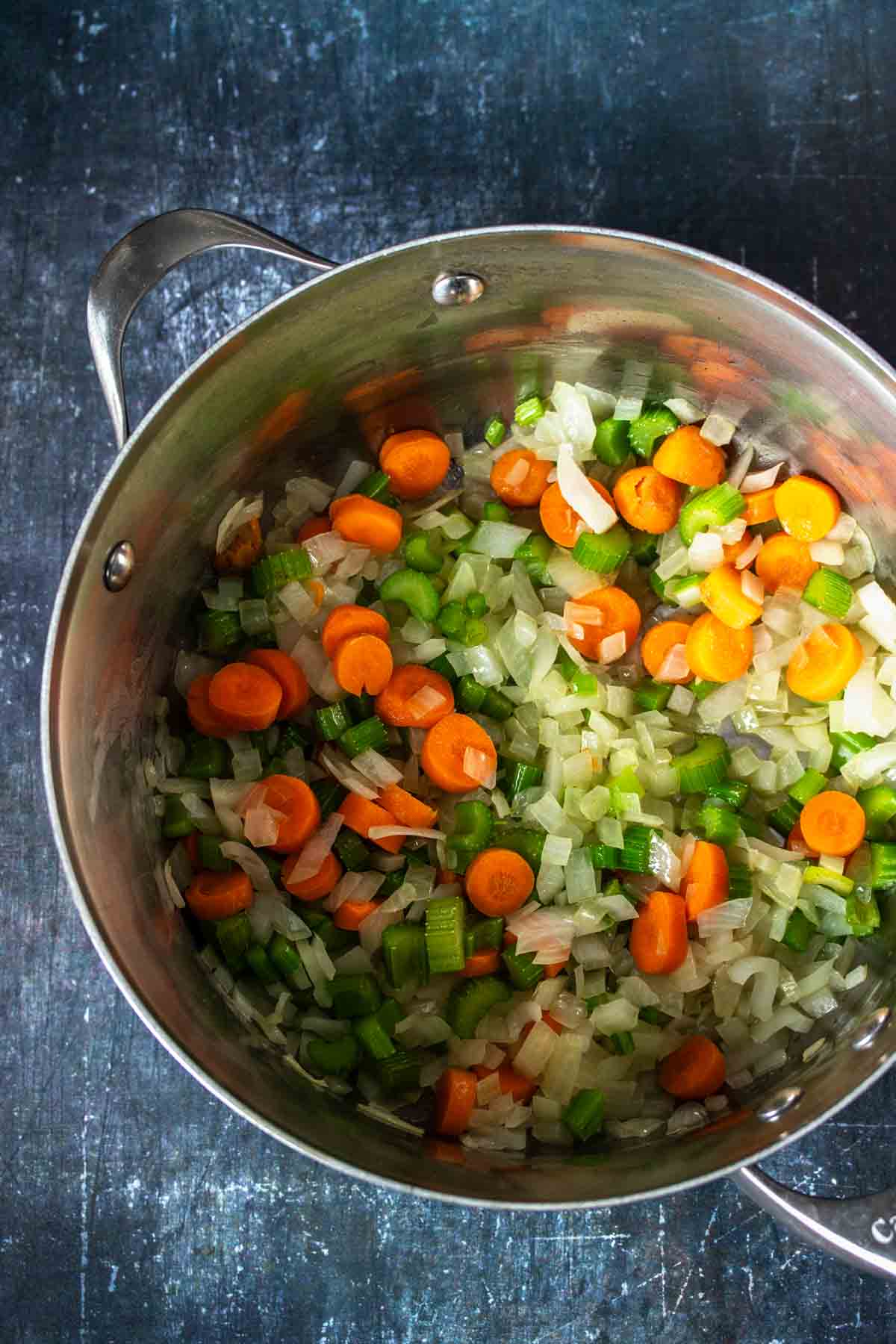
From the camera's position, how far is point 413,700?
237cm

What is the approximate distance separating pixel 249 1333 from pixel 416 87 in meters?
2.62

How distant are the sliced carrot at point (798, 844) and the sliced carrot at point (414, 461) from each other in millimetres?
1025

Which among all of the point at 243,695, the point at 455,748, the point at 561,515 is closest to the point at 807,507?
the point at 561,515

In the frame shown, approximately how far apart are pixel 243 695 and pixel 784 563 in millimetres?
1106

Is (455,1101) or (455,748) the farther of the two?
(455,748)

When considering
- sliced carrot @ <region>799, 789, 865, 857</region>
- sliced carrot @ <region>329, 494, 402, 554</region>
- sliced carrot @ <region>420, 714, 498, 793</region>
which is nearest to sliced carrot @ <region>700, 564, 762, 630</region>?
sliced carrot @ <region>799, 789, 865, 857</region>

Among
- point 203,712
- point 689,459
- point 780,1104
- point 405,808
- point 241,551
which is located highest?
point 689,459

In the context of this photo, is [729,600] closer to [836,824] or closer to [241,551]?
[836,824]

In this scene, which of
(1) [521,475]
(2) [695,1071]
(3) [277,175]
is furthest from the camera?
(3) [277,175]

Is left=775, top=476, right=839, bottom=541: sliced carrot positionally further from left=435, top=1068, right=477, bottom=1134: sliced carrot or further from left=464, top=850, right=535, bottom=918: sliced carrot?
left=435, top=1068, right=477, bottom=1134: sliced carrot

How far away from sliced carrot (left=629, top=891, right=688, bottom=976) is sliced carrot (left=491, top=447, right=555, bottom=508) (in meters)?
0.85

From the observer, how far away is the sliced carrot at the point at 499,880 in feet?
7.54

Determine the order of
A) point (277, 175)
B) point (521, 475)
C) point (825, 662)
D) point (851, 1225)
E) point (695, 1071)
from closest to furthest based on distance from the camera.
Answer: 1. point (851, 1225)
2. point (695, 1071)
3. point (825, 662)
4. point (521, 475)
5. point (277, 175)

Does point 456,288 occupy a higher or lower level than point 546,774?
higher
